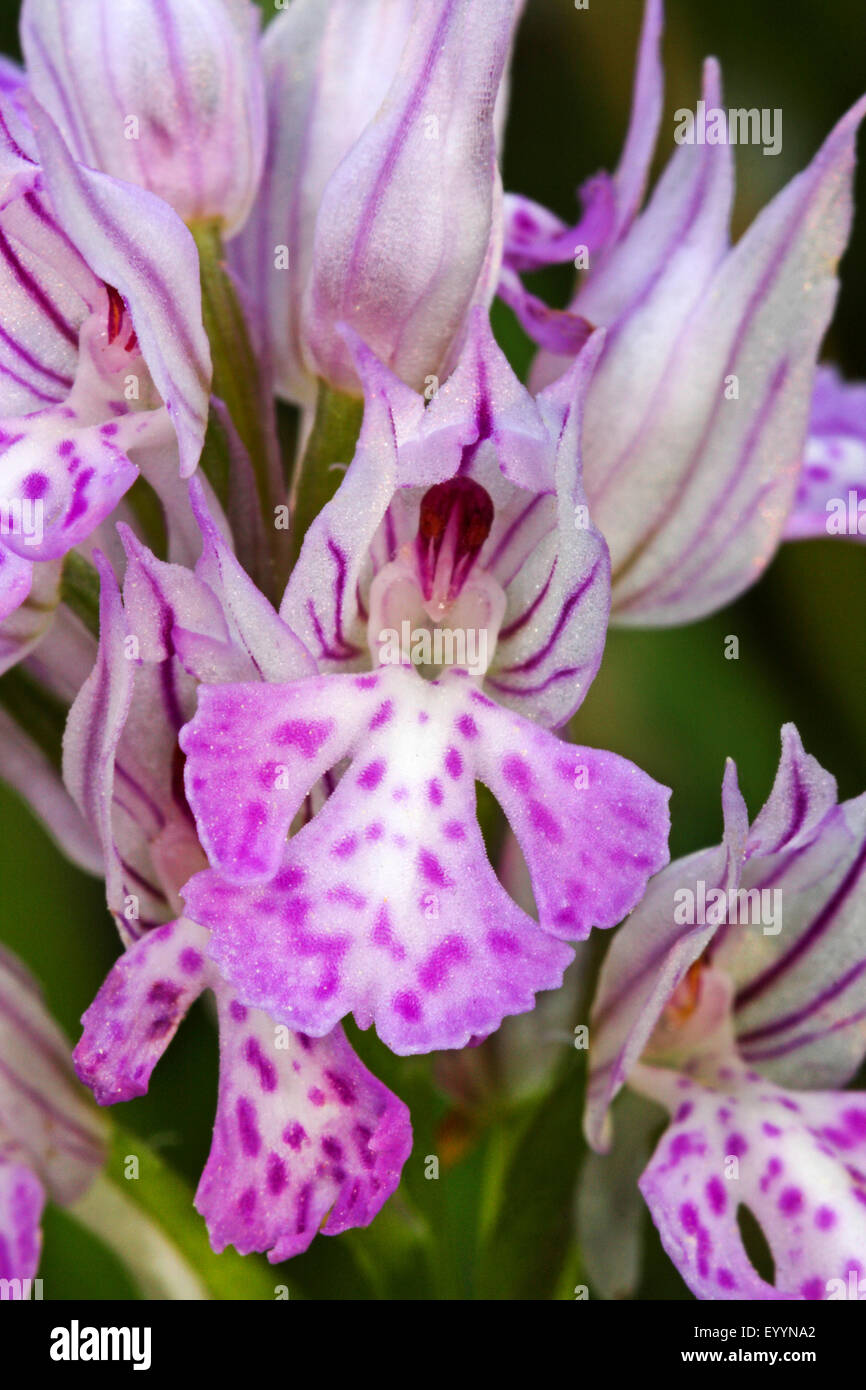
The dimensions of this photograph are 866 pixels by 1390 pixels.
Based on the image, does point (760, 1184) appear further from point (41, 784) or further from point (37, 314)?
point (37, 314)

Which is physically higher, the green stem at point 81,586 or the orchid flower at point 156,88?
the orchid flower at point 156,88

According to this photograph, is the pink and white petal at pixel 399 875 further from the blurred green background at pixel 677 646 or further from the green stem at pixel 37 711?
the blurred green background at pixel 677 646

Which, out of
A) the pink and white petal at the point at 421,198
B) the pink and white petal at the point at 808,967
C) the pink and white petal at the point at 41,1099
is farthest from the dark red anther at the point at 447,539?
the pink and white petal at the point at 41,1099

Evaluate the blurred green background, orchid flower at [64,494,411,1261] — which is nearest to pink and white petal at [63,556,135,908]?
orchid flower at [64,494,411,1261]

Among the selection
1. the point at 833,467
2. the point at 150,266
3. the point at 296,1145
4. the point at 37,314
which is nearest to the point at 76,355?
the point at 37,314

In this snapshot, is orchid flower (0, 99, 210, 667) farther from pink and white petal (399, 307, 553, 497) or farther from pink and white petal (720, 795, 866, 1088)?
pink and white petal (720, 795, 866, 1088)

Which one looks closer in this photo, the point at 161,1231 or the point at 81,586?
the point at 81,586
